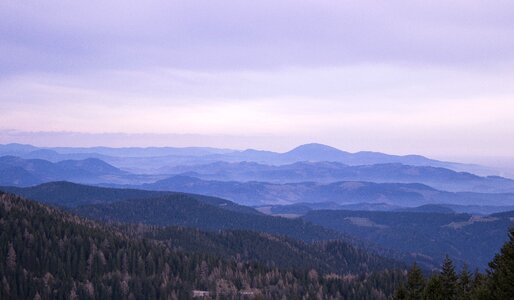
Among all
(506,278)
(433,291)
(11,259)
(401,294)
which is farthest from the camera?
(11,259)

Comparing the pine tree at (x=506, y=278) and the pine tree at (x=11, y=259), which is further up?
the pine tree at (x=506, y=278)

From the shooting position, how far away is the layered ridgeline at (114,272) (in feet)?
454

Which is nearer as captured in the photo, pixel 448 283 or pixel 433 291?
pixel 433 291

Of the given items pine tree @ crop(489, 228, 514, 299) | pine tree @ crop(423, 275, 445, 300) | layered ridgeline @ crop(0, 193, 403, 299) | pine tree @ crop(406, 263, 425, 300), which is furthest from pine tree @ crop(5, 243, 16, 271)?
pine tree @ crop(489, 228, 514, 299)

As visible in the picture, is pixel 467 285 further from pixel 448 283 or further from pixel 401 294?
pixel 401 294

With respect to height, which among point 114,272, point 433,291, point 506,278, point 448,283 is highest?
point 506,278

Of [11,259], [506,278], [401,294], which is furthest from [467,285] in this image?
[11,259]

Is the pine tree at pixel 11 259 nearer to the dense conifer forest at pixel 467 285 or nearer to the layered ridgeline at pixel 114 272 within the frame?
the layered ridgeline at pixel 114 272

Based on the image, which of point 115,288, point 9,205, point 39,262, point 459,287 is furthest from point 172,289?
point 459,287

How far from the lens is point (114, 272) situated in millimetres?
156875

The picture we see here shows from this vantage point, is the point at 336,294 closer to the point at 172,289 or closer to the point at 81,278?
the point at 172,289

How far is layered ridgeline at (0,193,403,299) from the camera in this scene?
13850 cm

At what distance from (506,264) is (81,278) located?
12107cm

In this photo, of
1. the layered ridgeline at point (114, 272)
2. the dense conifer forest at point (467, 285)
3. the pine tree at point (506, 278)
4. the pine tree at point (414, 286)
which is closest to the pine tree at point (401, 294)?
→ the dense conifer forest at point (467, 285)
